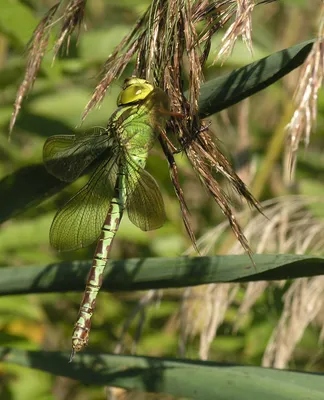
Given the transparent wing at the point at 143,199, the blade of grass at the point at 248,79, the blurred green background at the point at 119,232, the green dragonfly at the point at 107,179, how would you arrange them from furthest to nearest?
the blurred green background at the point at 119,232
the transparent wing at the point at 143,199
the green dragonfly at the point at 107,179
the blade of grass at the point at 248,79

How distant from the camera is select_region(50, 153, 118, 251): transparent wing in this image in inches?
62.8

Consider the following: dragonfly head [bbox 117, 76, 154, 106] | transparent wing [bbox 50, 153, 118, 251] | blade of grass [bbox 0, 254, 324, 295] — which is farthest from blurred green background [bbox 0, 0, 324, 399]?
dragonfly head [bbox 117, 76, 154, 106]

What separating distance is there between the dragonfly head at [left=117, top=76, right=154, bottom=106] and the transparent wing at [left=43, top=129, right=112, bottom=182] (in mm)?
139

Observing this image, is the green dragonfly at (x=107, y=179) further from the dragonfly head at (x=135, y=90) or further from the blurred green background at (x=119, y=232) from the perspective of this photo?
the blurred green background at (x=119, y=232)

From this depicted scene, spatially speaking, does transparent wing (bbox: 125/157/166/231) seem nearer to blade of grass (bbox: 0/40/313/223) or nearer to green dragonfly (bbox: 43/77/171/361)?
green dragonfly (bbox: 43/77/171/361)

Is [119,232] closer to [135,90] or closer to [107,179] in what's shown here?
[107,179]

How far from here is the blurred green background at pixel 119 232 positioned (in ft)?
7.76

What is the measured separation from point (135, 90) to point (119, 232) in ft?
4.01

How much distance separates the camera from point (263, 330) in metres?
2.45

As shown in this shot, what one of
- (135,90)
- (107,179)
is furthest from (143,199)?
(135,90)

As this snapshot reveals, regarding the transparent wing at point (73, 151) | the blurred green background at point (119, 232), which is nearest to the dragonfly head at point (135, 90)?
the transparent wing at point (73, 151)

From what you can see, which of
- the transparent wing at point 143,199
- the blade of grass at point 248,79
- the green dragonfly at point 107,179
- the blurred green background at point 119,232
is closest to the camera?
the blade of grass at point 248,79

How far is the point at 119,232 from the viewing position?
2518 millimetres

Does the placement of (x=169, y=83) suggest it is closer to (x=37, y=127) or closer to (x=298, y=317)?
(x=298, y=317)
